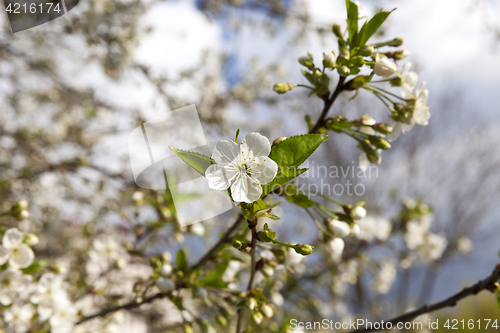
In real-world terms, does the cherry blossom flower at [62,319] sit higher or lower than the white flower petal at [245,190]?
lower

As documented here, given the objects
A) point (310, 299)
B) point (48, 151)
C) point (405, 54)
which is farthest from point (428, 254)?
point (48, 151)

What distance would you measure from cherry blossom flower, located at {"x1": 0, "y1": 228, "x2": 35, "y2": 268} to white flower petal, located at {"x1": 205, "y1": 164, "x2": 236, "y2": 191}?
76cm

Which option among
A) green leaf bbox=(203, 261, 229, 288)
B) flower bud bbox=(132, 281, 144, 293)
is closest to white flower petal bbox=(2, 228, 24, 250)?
flower bud bbox=(132, 281, 144, 293)

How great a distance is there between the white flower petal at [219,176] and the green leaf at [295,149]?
0.32 ft

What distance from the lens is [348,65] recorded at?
0.76m

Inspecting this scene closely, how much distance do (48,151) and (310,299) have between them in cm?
285

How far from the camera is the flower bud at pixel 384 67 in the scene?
75cm

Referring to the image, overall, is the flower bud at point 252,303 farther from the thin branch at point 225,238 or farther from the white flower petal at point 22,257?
the white flower petal at point 22,257

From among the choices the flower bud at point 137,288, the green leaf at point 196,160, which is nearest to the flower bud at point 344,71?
the green leaf at point 196,160

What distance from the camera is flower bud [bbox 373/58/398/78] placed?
29.5 inches

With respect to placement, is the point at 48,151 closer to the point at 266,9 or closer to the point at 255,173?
the point at 266,9

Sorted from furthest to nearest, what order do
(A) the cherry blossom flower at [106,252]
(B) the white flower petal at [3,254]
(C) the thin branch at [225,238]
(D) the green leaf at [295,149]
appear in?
(A) the cherry blossom flower at [106,252], (B) the white flower petal at [3,254], (C) the thin branch at [225,238], (D) the green leaf at [295,149]

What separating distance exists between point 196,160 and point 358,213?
1.75 feet

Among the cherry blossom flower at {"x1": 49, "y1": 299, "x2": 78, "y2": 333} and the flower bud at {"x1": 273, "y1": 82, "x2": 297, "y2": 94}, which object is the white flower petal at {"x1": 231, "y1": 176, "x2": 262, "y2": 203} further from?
the cherry blossom flower at {"x1": 49, "y1": 299, "x2": 78, "y2": 333}
